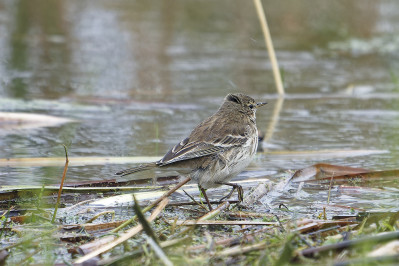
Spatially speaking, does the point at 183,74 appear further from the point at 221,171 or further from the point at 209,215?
the point at 209,215

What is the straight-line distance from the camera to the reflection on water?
777 cm

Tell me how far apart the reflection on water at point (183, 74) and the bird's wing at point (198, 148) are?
0.82 m

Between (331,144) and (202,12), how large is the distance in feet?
36.1

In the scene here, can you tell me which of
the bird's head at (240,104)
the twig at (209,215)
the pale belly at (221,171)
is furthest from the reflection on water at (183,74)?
the twig at (209,215)

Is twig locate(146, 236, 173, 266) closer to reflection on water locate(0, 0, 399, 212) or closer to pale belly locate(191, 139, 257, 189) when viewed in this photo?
reflection on water locate(0, 0, 399, 212)

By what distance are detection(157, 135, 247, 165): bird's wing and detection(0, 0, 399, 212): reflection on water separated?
0.82 metres

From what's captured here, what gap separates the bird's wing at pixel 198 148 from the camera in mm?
5332

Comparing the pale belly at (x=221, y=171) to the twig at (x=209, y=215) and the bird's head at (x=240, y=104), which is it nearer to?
the twig at (x=209, y=215)

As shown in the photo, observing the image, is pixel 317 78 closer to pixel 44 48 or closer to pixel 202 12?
pixel 44 48

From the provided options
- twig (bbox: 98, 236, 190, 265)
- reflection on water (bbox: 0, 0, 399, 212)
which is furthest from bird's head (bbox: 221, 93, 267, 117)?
twig (bbox: 98, 236, 190, 265)

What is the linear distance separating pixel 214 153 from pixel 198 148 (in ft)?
0.49

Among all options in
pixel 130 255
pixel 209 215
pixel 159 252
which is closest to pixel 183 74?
pixel 209 215

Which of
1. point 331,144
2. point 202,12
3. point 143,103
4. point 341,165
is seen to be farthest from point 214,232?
point 202,12

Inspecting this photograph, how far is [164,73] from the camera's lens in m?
12.2
